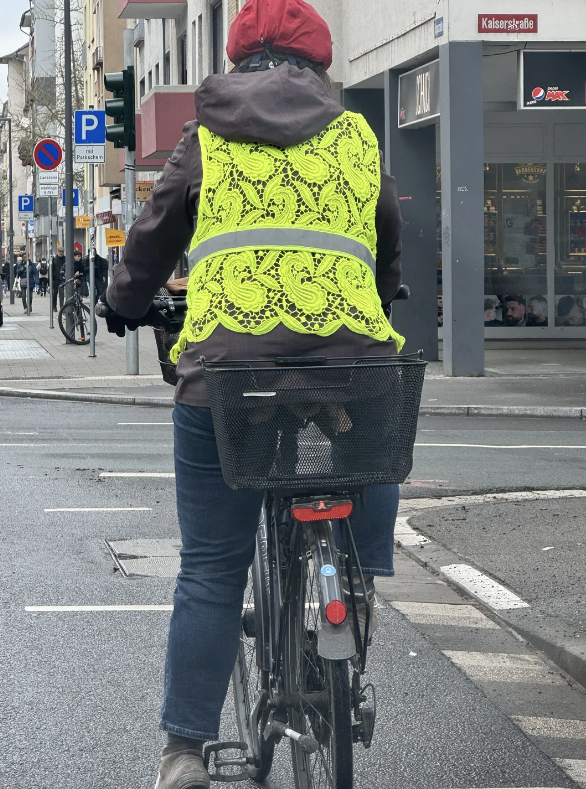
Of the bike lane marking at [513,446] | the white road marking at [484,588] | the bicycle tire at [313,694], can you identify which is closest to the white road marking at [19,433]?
the bike lane marking at [513,446]

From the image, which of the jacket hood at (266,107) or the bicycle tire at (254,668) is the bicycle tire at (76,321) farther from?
the jacket hood at (266,107)

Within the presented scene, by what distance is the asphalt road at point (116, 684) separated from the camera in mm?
3734

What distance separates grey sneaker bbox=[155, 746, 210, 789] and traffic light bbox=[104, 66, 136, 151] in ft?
42.7

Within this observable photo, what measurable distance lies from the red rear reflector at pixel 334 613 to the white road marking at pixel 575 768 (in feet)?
3.98

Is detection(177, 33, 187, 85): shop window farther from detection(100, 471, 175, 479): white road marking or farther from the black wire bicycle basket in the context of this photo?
the black wire bicycle basket

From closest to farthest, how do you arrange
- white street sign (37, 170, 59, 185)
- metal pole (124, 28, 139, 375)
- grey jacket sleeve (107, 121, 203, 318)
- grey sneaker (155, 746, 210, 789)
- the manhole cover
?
grey jacket sleeve (107, 121, 203, 318) → grey sneaker (155, 746, 210, 789) → metal pole (124, 28, 139, 375) → the manhole cover → white street sign (37, 170, 59, 185)

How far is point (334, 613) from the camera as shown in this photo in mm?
2803

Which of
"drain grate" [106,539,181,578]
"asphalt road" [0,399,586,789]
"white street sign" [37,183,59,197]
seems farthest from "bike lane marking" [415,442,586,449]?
"white street sign" [37,183,59,197]

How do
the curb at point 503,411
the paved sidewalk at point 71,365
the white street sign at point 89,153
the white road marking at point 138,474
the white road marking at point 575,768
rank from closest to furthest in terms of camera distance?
the white road marking at point 575,768 < the white road marking at point 138,474 < the curb at point 503,411 < the paved sidewalk at point 71,365 < the white street sign at point 89,153

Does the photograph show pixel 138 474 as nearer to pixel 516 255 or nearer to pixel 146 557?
pixel 146 557

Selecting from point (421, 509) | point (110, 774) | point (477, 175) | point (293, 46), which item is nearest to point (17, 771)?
point (110, 774)

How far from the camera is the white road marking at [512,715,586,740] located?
407 centimetres

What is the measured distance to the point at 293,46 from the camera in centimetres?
309

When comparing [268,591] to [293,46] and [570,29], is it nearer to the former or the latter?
[293,46]
